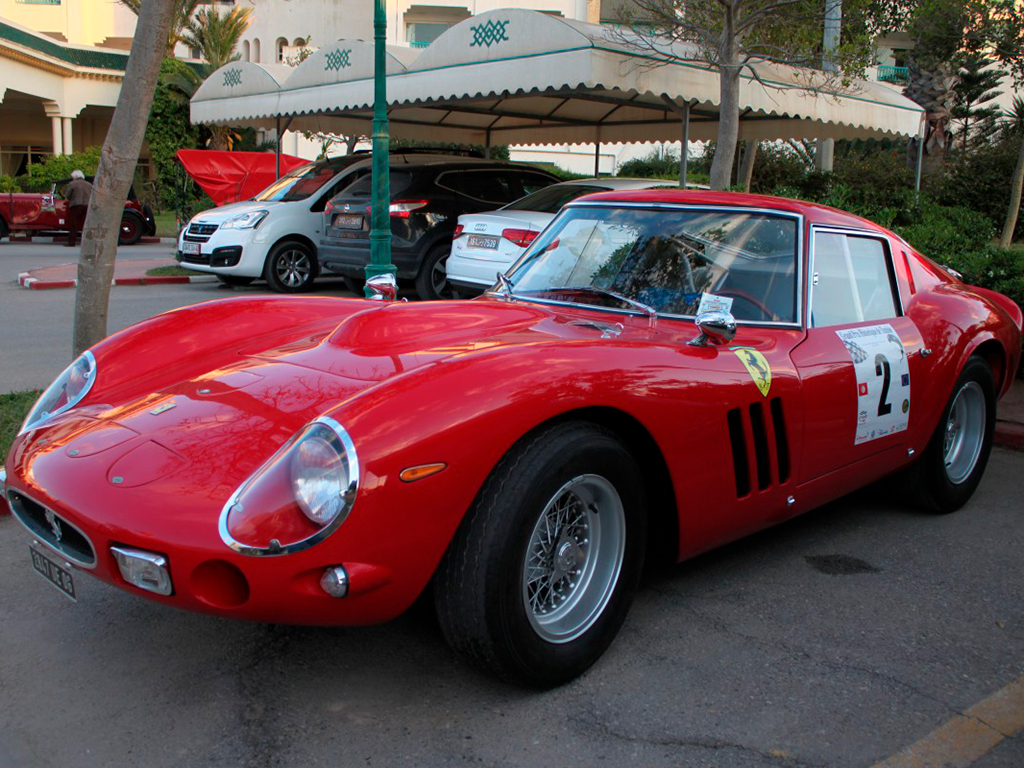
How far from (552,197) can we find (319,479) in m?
7.98

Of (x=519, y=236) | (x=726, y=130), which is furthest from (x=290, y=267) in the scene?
(x=726, y=130)

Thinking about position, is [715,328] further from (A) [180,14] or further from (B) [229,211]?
(A) [180,14]

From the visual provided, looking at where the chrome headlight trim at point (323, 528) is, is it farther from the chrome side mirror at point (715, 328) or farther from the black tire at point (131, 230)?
the black tire at point (131, 230)

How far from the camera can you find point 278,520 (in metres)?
2.34

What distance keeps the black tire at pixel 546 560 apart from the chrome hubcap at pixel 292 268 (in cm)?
1016

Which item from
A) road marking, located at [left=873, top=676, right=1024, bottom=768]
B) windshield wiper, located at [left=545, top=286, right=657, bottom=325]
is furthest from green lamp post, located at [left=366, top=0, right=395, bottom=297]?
road marking, located at [left=873, top=676, right=1024, bottom=768]

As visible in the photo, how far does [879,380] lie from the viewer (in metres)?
3.82

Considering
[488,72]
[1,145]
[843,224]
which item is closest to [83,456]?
[843,224]

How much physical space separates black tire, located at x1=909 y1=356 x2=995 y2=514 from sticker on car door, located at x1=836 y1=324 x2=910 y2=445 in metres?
0.51

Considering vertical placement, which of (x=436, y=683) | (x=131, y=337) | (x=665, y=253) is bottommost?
(x=436, y=683)

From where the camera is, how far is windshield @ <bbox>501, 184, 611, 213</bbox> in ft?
32.2

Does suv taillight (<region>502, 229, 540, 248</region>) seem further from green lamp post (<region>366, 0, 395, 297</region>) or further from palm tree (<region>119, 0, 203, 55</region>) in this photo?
palm tree (<region>119, 0, 203, 55</region>)

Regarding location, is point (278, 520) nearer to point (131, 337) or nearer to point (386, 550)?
point (386, 550)

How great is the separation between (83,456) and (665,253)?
7.59ft
